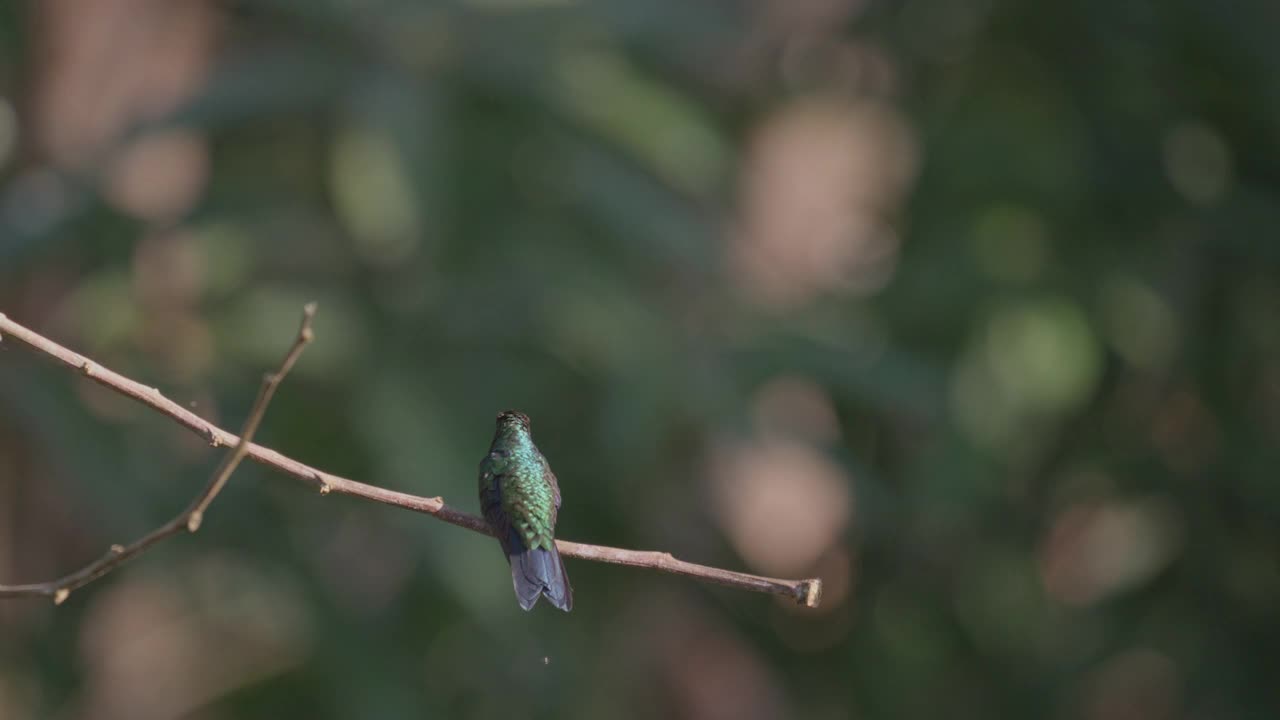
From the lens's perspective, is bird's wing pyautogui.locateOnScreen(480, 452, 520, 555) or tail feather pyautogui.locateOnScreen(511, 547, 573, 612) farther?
bird's wing pyautogui.locateOnScreen(480, 452, 520, 555)

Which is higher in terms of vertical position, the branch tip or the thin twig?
the thin twig

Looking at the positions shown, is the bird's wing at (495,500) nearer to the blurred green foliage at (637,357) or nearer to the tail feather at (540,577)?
the tail feather at (540,577)

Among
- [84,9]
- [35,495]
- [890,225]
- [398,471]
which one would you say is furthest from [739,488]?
[84,9]

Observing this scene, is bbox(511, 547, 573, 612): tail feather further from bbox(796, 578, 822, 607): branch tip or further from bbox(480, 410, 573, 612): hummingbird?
bbox(796, 578, 822, 607): branch tip

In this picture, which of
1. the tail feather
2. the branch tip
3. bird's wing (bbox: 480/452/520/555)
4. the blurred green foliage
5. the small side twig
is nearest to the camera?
the small side twig

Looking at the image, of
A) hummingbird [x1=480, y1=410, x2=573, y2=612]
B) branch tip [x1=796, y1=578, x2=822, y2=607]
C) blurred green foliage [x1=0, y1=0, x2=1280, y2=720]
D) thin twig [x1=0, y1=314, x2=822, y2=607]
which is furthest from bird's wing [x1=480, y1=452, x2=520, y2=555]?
blurred green foliage [x1=0, y1=0, x2=1280, y2=720]

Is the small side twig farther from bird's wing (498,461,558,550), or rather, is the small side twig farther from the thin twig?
bird's wing (498,461,558,550)

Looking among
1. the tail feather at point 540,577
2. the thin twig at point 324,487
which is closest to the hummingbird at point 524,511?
the tail feather at point 540,577

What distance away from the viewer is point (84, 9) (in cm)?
552

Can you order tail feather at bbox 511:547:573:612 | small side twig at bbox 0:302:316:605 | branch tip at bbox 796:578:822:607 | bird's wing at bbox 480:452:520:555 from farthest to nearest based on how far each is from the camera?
bird's wing at bbox 480:452:520:555 < tail feather at bbox 511:547:573:612 < branch tip at bbox 796:578:822:607 < small side twig at bbox 0:302:316:605

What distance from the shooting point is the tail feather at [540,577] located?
146cm

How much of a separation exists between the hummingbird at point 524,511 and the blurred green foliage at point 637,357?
2.58m

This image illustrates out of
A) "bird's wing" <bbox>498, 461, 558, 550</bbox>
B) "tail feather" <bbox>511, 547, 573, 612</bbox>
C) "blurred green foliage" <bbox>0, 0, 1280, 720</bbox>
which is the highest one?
"tail feather" <bbox>511, 547, 573, 612</bbox>

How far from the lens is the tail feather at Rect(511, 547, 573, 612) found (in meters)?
1.46
